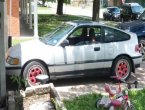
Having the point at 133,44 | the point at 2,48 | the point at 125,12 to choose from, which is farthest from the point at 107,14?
the point at 2,48

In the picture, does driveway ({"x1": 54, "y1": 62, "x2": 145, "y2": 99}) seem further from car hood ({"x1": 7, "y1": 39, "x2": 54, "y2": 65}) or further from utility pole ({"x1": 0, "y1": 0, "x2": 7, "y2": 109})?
utility pole ({"x1": 0, "y1": 0, "x2": 7, "y2": 109})

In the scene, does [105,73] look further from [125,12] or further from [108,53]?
[125,12]

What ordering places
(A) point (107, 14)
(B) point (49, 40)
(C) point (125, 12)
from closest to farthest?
(B) point (49, 40), (C) point (125, 12), (A) point (107, 14)

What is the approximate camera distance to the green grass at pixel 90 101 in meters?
7.50

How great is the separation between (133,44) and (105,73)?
1113 mm

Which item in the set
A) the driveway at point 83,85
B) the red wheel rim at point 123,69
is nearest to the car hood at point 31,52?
the driveway at point 83,85

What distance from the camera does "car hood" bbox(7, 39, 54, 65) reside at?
30.3ft

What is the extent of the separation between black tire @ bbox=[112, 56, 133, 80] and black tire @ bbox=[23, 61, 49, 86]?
1.95 m

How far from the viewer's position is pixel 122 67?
10.3 meters

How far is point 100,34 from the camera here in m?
10.1

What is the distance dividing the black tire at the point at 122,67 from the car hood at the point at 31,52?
5.93 ft

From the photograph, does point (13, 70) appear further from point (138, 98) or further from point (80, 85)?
point (138, 98)

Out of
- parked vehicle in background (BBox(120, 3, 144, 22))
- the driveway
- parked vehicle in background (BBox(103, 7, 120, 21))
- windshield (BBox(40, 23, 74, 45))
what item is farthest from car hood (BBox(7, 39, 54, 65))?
parked vehicle in background (BBox(103, 7, 120, 21))

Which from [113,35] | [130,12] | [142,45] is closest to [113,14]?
[130,12]
